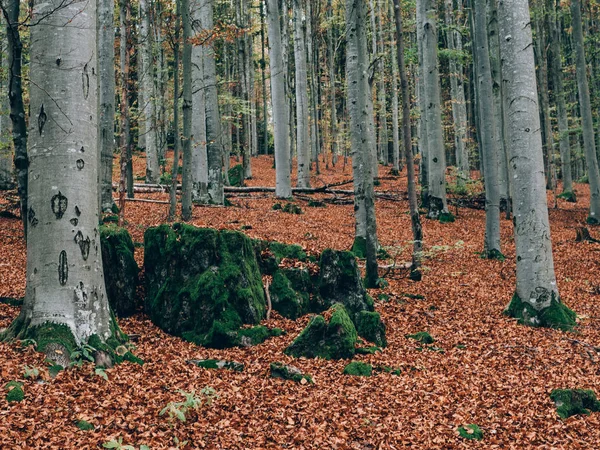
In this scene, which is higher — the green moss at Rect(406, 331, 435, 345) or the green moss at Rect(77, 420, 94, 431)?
the green moss at Rect(77, 420, 94, 431)

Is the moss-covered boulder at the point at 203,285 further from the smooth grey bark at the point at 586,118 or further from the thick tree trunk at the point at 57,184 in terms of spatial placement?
the smooth grey bark at the point at 586,118

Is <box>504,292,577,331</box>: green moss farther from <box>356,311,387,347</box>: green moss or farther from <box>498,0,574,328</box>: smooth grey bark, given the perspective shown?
<box>356,311,387,347</box>: green moss

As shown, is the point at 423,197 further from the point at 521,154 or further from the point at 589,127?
the point at 521,154

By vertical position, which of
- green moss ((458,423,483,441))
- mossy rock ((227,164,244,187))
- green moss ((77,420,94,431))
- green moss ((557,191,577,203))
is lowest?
green moss ((458,423,483,441))

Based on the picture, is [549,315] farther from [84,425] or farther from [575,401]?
[84,425]

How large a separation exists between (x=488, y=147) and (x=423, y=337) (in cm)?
687

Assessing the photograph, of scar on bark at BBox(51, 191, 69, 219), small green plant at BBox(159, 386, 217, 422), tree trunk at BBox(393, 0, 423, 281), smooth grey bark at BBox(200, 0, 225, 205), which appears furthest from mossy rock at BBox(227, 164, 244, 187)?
small green plant at BBox(159, 386, 217, 422)

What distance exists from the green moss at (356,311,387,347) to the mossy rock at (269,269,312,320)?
1.05 meters

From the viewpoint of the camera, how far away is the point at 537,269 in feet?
24.1

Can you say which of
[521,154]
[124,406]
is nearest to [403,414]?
[124,406]

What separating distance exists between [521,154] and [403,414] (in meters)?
4.81

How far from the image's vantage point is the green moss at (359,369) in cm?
563

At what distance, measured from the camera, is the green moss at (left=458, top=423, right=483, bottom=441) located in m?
4.29

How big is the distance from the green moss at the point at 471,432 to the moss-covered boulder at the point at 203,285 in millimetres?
2951
